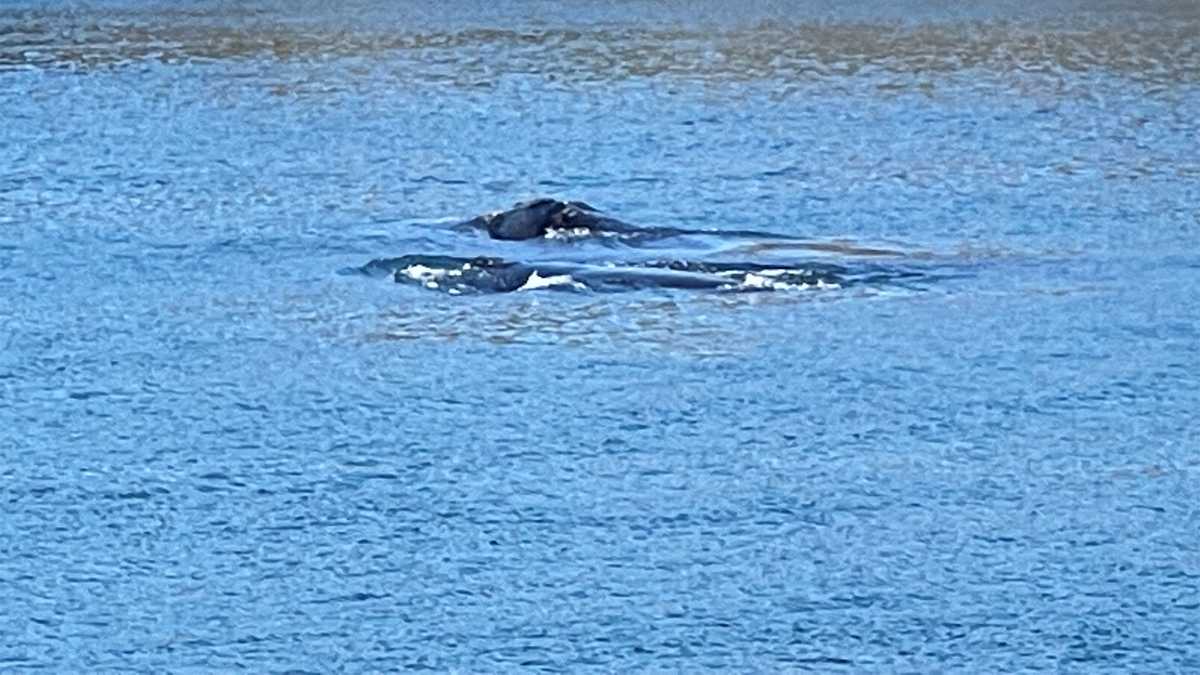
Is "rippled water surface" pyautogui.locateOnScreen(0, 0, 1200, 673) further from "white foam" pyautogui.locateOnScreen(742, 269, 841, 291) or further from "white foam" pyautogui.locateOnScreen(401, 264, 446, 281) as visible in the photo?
"white foam" pyautogui.locateOnScreen(401, 264, 446, 281)

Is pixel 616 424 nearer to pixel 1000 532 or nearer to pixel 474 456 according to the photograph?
pixel 474 456

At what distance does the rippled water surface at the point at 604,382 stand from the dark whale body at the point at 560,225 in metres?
0.14

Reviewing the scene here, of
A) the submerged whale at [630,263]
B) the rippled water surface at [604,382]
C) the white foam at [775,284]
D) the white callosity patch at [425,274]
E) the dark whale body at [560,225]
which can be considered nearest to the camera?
the rippled water surface at [604,382]

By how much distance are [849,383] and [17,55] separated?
8.74 meters

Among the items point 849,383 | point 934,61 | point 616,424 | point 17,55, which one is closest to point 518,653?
point 616,424

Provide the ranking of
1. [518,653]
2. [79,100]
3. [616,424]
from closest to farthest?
1. [518,653]
2. [616,424]
3. [79,100]

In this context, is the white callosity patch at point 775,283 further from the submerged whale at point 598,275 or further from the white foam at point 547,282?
the white foam at point 547,282

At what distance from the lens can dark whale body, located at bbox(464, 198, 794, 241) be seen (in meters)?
10.1

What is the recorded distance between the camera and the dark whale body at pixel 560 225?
10109 mm

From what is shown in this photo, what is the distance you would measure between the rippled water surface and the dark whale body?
0.47 feet

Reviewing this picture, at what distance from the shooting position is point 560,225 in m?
10.2

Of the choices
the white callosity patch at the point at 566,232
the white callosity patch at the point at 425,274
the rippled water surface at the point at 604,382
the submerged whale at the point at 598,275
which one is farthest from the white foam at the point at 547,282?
the white callosity patch at the point at 566,232

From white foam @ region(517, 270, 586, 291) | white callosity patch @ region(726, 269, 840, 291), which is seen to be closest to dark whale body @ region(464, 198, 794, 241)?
white foam @ region(517, 270, 586, 291)

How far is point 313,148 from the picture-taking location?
12.4 m
